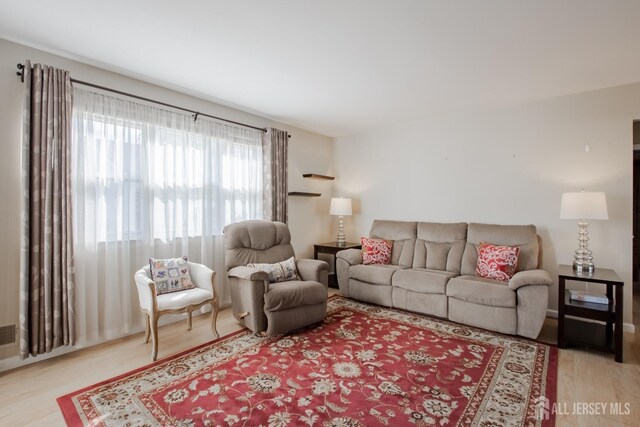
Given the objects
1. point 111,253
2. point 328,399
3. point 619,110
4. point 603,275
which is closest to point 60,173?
point 111,253

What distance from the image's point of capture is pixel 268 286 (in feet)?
9.67

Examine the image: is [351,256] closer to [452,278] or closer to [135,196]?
[452,278]

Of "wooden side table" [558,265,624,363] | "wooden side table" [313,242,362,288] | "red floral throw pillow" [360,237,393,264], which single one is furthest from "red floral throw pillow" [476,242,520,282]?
"wooden side table" [313,242,362,288]

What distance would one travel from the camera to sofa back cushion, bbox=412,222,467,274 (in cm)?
384

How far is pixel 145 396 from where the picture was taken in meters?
2.02

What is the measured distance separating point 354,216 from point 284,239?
186 cm

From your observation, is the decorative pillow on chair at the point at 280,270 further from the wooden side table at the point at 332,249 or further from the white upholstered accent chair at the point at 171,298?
the wooden side table at the point at 332,249

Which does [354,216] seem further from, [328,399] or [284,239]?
[328,399]

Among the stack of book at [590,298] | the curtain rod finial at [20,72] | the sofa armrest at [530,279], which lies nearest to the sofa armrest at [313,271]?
the sofa armrest at [530,279]

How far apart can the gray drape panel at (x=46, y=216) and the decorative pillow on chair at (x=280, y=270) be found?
1.58 meters

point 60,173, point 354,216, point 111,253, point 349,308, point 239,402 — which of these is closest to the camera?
point 239,402

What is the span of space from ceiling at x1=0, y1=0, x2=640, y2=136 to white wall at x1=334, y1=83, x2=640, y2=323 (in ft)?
1.20

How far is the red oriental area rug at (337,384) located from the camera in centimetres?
182

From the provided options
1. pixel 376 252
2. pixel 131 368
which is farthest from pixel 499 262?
pixel 131 368
